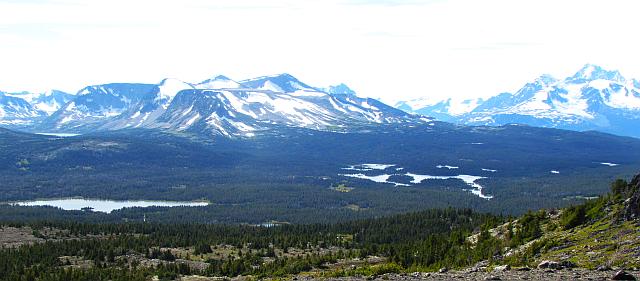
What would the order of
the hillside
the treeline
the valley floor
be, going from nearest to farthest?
the valley floor < the hillside < the treeline

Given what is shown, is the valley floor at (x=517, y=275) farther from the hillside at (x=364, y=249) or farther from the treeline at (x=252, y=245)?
the treeline at (x=252, y=245)

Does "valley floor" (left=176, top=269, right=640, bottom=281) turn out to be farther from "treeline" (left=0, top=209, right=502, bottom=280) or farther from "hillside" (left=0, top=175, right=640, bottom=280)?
"treeline" (left=0, top=209, right=502, bottom=280)

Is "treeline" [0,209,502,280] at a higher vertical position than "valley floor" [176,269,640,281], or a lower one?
lower

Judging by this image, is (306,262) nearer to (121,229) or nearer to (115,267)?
(115,267)

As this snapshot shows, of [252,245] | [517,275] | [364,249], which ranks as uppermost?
[517,275]

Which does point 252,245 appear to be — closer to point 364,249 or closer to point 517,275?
point 364,249

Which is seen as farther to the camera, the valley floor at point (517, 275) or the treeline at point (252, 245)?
the treeline at point (252, 245)

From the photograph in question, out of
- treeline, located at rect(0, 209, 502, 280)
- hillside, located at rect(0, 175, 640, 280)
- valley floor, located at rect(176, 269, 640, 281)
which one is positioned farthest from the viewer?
treeline, located at rect(0, 209, 502, 280)

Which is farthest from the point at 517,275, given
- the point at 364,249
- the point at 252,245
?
the point at 252,245

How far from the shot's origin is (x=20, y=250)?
342 feet

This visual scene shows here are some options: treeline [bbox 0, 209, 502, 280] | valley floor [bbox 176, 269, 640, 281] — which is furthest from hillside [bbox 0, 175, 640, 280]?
treeline [bbox 0, 209, 502, 280]

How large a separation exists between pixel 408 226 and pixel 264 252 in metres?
30.7

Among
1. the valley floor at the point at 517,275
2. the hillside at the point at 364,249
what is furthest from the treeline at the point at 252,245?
the valley floor at the point at 517,275

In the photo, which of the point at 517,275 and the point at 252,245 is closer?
the point at 517,275
